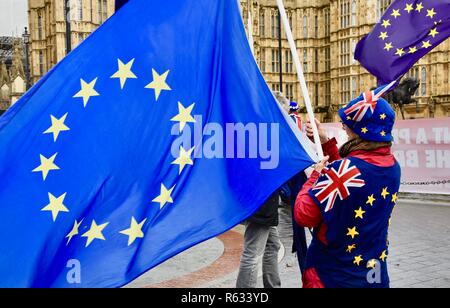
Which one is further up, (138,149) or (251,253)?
(138,149)

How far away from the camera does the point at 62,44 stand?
39.2m

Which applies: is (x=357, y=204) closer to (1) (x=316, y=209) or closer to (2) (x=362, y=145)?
(1) (x=316, y=209)

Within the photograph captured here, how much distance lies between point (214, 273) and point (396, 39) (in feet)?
10.9

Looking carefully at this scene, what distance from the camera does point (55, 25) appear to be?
131ft

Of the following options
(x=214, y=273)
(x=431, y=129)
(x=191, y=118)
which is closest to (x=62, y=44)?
(x=431, y=129)

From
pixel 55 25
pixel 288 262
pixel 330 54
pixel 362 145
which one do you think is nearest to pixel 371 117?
pixel 362 145

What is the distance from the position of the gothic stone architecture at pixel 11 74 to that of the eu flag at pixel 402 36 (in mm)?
31289

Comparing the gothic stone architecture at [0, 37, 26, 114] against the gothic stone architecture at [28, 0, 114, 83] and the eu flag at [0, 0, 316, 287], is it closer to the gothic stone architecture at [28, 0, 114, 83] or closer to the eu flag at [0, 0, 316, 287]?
the gothic stone architecture at [28, 0, 114, 83]

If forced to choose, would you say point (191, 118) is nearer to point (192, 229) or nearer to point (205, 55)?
point (205, 55)

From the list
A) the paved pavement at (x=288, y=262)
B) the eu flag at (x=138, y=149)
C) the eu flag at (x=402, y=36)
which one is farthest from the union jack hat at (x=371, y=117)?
the paved pavement at (x=288, y=262)

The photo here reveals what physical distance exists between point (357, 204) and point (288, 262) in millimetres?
3866

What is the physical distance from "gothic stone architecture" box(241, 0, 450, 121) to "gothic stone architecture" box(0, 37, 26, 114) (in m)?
19.0
